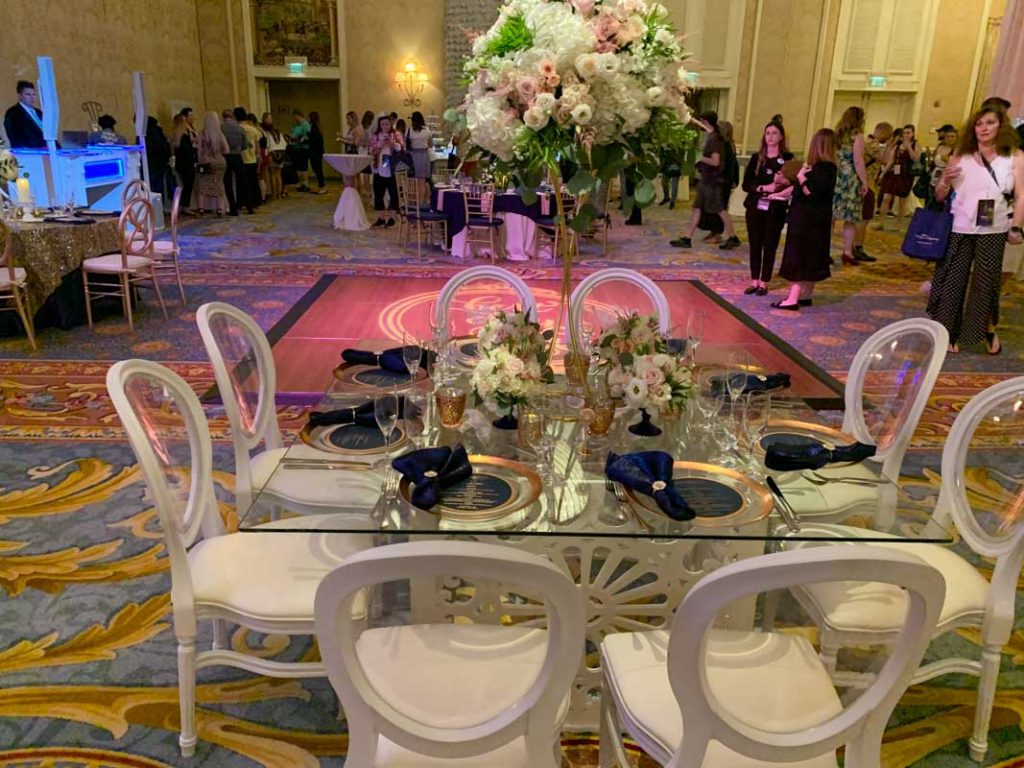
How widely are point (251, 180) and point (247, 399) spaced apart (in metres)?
10.9

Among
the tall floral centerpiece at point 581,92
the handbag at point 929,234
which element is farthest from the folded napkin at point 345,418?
the handbag at point 929,234

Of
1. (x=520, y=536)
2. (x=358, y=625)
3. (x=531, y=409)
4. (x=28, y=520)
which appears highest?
(x=531, y=409)

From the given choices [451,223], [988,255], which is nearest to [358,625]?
[988,255]

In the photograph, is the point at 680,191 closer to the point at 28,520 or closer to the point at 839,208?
the point at 839,208

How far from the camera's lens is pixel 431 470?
2023 millimetres

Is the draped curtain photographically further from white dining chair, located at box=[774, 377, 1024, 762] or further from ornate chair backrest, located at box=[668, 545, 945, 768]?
ornate chair backrest, located at box=[668, 545, 945, 768]

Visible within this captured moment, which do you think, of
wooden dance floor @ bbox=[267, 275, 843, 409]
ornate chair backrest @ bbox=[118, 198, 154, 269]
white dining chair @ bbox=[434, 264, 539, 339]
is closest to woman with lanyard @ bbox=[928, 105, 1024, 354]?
wooden dance floor @ bbox=[267, 275, 843, 409]

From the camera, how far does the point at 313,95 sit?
19047mm

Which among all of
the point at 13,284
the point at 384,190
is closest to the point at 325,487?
the point at 13,284

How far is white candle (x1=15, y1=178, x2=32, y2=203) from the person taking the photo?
20.7 feet

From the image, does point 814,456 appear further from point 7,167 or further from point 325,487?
point 7,167

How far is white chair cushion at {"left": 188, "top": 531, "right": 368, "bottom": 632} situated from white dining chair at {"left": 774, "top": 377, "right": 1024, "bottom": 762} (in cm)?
121

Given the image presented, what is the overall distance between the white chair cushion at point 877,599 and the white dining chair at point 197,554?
3.86ft

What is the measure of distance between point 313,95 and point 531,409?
18705mm
